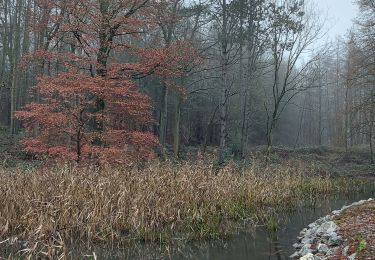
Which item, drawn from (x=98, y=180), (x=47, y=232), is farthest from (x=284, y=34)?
(x=47, y=232)

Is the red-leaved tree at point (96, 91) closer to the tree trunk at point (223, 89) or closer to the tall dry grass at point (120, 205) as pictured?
the tall dry grass at point (120, 205)

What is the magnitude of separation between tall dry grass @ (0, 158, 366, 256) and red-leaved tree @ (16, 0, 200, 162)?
2.73 metres

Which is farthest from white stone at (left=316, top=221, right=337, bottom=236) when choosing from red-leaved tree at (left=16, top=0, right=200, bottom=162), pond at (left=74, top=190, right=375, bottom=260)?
red-leaved tree at (left=16, top=0, right=200, bottom=162)

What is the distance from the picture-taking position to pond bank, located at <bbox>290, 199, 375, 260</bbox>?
203 inches

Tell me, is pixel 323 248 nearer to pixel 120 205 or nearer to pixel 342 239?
pixel 342 239

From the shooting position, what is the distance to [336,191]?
15.1 metres

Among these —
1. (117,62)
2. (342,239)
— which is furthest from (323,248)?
(117,62)

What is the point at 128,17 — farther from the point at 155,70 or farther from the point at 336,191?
the point at 336,191

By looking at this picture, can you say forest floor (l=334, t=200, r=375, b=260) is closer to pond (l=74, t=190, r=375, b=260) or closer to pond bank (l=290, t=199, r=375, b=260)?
pond bank (l=290, t=199, r=375, b=260)

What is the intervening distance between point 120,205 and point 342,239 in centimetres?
382

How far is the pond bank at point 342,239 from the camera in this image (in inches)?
203

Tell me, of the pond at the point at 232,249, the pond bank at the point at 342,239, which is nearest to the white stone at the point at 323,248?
the pond bank at the point at 342,239

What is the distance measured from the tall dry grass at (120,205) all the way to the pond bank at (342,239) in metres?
1.80

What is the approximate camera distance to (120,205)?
7207mm
